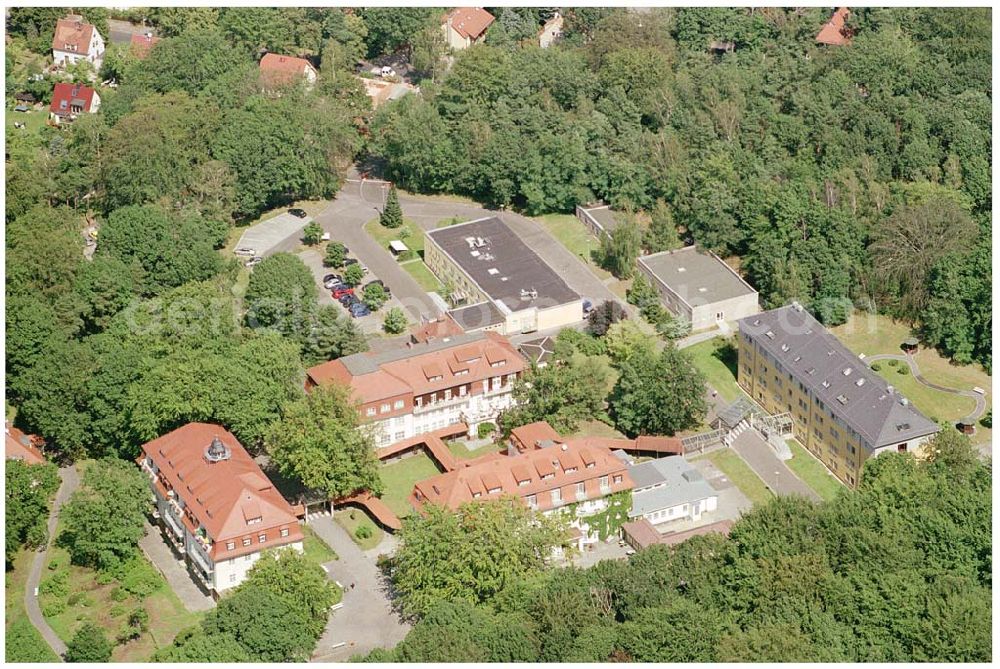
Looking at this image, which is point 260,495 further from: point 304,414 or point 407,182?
point 407,182

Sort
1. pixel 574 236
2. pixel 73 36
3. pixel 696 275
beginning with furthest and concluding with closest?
pixel 73 36 → pixel 574 236 → pixel 696 275

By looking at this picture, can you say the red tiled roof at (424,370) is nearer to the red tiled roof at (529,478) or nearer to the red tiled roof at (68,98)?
the red tiled roof at (529,478)

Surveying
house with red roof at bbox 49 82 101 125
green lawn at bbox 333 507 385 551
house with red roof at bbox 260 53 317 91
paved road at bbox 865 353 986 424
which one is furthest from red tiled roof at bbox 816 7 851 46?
green lawn at bbox 333 507 385 551

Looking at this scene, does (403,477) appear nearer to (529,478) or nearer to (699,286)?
(529,478)

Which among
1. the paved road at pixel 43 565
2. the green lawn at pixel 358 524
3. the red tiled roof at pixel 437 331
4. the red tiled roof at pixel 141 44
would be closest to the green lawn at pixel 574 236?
the red tiled roof at pixel 437 331

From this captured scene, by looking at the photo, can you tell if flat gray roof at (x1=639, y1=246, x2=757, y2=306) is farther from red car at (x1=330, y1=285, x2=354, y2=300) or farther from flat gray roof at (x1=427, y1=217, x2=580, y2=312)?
red car at (x1=330, y1=285, x2=354, y2=300)

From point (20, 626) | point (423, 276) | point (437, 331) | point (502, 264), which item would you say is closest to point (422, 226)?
point (423, 276)
